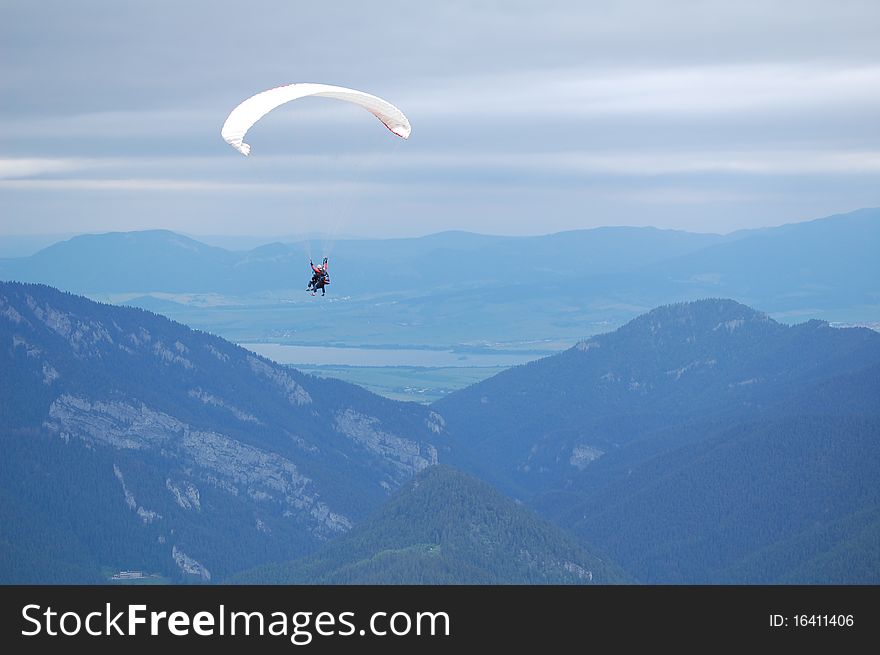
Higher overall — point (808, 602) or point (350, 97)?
point (350, 97)

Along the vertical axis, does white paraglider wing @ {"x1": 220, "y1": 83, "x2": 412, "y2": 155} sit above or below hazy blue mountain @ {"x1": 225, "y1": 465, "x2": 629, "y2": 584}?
above

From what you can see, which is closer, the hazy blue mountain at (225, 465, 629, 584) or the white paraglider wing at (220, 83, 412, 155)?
the white paraglider wing at (220, 83, 412, 155)

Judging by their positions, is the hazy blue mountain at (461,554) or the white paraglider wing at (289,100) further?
the hazy blue mountain at (461,554)

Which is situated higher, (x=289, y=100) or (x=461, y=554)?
(x=289, y=100)

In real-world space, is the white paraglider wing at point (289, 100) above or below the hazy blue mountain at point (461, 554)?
above

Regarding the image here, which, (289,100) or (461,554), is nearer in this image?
(289,100)

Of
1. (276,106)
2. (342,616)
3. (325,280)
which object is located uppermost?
(276,106)

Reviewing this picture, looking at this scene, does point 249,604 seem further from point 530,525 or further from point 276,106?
point 530,525

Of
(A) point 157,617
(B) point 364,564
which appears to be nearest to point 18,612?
(A) point 157,617
